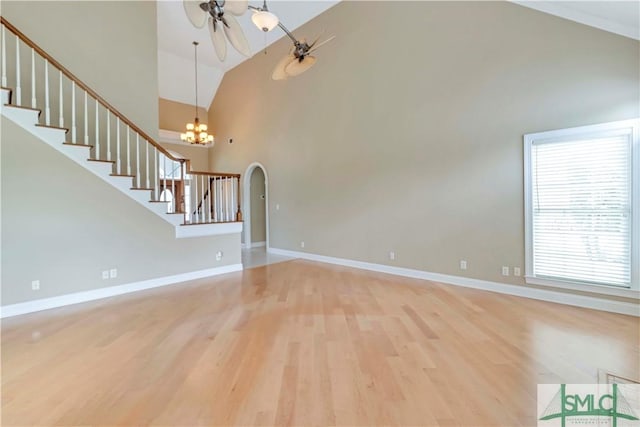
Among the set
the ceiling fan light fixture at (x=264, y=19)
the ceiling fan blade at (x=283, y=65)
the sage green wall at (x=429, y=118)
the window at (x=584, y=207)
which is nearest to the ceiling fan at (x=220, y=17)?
the ceiling fan light fixture at (x=264, y=19)

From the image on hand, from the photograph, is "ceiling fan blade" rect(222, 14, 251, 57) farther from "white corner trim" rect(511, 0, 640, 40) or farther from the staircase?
"white corner trim" rect(511, 0, 640, 40)

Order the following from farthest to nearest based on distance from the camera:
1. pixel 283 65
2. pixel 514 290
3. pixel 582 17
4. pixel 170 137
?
1. pixel 170 137
2. pixel 514 290
3. pixel 582 17
4. pixel 283 65

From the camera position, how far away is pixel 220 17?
2.57 meters

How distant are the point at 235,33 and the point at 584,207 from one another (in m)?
4.34

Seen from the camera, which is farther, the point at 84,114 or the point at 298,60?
the point at 84,114

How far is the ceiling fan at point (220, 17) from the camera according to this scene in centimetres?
245

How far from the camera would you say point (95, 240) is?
4.12 metres

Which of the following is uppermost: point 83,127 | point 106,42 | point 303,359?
point 106,42

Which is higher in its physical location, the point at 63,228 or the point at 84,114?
the point at 84,114

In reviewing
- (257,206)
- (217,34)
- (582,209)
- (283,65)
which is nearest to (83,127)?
(217,34)

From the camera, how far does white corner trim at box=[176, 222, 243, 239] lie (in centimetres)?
500

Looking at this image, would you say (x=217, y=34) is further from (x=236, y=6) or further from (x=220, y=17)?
(x=236, y=6)

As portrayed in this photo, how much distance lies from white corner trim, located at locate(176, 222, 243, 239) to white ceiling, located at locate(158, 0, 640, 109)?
442 cm

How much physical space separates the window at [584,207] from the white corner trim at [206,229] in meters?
4.78
